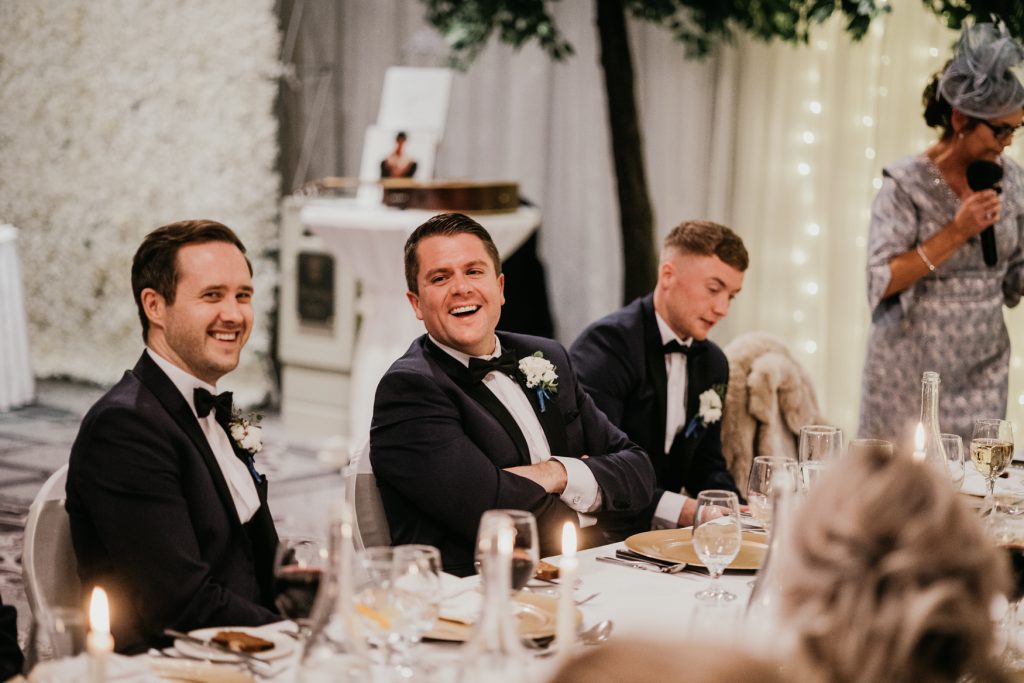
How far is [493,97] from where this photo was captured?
23.4 feet

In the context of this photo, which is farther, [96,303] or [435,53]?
[96,303]

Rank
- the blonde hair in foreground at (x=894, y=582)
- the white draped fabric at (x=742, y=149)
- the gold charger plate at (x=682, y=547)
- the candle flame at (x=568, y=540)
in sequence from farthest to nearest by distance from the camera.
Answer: the white draped fabric at (x=742, y=149) → the gold charger plate at (x=682, y=547) → the candle flame at (x=568, y=540) → the blonde hair in foreground at (x=894, y=582)

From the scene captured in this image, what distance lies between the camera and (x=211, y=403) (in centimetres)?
236

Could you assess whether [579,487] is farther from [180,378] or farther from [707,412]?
[180,378]

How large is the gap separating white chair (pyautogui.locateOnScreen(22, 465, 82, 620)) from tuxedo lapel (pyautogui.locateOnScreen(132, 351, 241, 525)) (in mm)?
230

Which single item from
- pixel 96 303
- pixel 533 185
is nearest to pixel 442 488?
pixel 533 185

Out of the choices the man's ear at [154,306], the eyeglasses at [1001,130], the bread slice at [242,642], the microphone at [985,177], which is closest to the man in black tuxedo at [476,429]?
the man's ear at [154,306]

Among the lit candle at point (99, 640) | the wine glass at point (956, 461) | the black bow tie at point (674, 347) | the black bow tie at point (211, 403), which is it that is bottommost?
the lit candle at point (99, 640)

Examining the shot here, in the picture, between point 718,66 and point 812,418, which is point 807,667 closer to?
point 812,418

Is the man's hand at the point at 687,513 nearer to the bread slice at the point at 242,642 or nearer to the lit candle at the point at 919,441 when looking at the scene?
the lit candle at the point at 919,441

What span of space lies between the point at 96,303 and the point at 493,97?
9.44 feet

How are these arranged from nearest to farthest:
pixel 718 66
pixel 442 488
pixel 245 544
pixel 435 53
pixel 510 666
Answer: pixel 510 666 → pixel 245 544 → pixel 442 488 → pixel 718 66 → pixel 435 53

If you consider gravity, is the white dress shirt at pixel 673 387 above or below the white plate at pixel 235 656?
above

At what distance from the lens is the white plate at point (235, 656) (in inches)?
68.9
